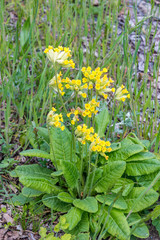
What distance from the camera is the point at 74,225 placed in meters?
1.64

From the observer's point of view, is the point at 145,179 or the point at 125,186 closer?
the point at 125,186

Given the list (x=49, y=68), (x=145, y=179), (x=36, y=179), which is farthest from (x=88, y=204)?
(x=49, y=68)

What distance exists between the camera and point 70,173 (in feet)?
5.67

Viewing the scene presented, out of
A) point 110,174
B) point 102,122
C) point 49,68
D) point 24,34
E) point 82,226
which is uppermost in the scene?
point 24,34

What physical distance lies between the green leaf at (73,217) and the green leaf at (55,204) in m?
0.12

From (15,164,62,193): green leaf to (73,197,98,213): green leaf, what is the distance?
0.19 meters

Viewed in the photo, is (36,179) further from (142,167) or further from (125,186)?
(142,167)

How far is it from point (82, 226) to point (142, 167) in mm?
566

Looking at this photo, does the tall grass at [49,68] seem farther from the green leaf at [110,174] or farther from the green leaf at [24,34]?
the green leaf at [110,174]

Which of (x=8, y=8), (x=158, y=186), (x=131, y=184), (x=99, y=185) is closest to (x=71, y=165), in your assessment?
(x=99, y=185)

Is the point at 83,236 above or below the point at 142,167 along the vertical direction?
below

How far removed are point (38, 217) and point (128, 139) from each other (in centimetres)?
85

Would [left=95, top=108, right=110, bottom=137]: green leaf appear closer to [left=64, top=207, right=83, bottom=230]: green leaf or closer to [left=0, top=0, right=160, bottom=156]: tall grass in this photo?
[left=0, top=0, right=160, bottom=156]: tall grass

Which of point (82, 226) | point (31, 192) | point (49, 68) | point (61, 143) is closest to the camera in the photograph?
point (82, 226)
